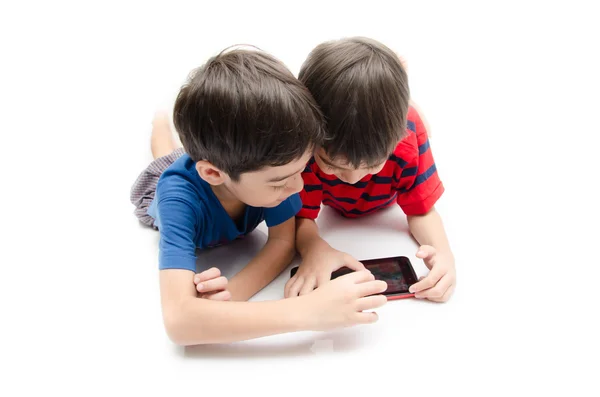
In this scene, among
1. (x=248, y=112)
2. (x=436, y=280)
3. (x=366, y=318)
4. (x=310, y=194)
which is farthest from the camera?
(x=310, y=194)

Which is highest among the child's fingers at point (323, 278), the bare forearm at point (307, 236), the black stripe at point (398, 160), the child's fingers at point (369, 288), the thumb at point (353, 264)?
the black stripe at point (398, 160)

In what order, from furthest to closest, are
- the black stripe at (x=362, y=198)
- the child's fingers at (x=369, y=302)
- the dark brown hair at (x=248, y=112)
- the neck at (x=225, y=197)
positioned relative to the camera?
the black stripe at (x=362, y=198)
the neck at (x=225, y=197)
the child's fingers at (x=369, y=302)
the dark brown hair at (x=248, y=112)

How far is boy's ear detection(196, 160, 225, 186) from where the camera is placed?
95 centimetres

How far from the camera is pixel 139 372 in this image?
99cm

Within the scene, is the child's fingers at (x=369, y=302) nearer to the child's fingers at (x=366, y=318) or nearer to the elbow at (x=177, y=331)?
the child's fingers at (x=366, y=318)

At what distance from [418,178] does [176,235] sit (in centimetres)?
49

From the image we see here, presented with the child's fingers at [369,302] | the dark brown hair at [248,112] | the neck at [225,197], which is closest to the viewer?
the dark brown hair at [248,112]

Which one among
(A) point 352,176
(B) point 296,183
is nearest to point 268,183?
(B) point 296,183

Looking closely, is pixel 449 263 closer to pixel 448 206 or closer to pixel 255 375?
pixel 448 206

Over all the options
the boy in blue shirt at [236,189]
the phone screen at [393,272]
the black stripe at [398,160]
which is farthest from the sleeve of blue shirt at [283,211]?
the black stripe at [398,160]

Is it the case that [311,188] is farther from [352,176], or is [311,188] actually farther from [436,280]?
[436,280]

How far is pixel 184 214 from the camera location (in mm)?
1029

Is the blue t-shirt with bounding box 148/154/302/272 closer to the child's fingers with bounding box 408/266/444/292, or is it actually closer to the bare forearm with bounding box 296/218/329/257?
the bare forearm with bounding box 296/218/329/257

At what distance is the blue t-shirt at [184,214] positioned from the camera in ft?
3.30
